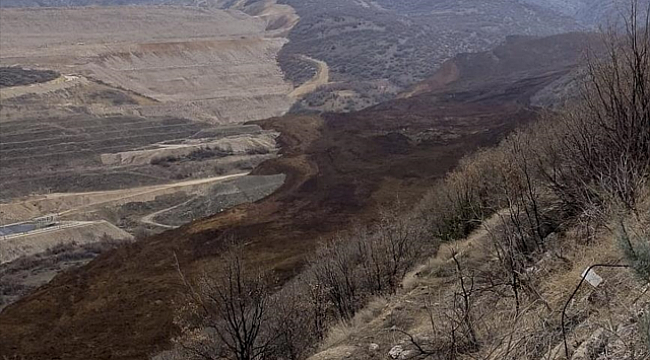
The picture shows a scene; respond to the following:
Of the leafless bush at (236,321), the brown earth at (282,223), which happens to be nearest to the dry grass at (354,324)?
the leafless bush at (236,321)

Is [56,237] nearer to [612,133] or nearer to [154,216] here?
[154,216]

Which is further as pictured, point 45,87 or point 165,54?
Result: point 165,54

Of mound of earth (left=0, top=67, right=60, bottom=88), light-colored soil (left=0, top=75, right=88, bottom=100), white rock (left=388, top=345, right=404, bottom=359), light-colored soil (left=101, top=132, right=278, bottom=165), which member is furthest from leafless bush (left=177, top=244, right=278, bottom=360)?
mound of earth (left=0, top=67, right=60, bottom=88)

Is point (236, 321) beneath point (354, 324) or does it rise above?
above

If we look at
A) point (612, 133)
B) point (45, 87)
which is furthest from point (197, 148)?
point (612, 133)

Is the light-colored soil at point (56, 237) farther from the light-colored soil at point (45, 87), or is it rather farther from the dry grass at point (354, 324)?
the light-colored soil at point (45, 87)

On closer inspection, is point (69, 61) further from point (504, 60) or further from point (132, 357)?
point (132, 357)
